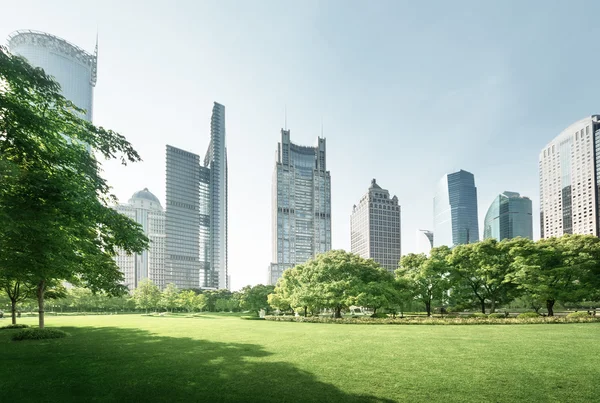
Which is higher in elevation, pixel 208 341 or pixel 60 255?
pixel 60 255

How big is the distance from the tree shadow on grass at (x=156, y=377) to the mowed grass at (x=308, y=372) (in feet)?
0.11

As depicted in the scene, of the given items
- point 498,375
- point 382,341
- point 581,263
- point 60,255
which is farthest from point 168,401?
point 581,263

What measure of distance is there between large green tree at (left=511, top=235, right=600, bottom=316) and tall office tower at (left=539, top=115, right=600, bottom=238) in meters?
132

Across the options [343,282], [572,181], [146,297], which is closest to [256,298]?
[146,297]

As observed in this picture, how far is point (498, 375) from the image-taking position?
38.1ft

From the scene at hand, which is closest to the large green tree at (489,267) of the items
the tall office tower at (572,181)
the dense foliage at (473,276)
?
the dense foliage at (473,276)

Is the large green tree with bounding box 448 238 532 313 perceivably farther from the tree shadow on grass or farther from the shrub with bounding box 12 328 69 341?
A: the shrub with bounding box 12 328 69 341

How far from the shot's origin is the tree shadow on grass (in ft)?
32.5

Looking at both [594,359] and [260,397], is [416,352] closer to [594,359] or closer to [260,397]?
[594,359]

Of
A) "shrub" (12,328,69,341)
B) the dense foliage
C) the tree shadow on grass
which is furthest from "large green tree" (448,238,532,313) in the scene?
"shrub" (12,328,69,341)

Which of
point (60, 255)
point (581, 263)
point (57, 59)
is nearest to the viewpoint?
point (60, 255)

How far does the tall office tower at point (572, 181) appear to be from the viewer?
148 m

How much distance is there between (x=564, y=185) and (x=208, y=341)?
20326 cm

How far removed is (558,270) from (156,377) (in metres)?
43.7
